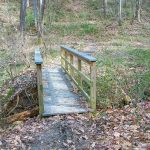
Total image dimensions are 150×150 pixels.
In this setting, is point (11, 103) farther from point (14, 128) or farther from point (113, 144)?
point (113, 144)

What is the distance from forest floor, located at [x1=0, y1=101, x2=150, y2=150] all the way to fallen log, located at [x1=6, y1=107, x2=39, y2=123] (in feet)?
0.71

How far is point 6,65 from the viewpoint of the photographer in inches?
502

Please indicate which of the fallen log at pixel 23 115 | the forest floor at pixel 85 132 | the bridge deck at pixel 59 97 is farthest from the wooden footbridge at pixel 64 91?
the forest floor at pixel 85 132

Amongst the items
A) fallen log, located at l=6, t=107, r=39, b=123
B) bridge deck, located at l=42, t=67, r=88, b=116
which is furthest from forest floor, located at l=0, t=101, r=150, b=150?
bridge deck, located at l=42, t=67, r=88, b=116

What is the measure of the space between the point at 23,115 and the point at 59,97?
4.49 feet

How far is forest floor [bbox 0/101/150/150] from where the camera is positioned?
217 inches

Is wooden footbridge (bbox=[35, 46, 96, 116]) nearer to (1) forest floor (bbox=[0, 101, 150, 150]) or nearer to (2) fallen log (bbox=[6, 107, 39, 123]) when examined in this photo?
(2) fallen log (bbox=[6, 107, 39, 123])

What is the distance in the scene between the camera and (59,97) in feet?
27.5

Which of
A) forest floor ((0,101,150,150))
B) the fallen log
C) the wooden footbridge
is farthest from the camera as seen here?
the fallen log

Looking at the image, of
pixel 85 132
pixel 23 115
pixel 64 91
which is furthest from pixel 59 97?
pixel 85 132

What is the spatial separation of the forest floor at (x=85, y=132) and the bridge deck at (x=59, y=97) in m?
0.34

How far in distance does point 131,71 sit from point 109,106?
13.8 ft

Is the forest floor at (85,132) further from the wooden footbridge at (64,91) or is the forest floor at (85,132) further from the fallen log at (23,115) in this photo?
the wooden footbridge at (64,91)

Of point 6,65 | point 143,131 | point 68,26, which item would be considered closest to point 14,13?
point 68,26
